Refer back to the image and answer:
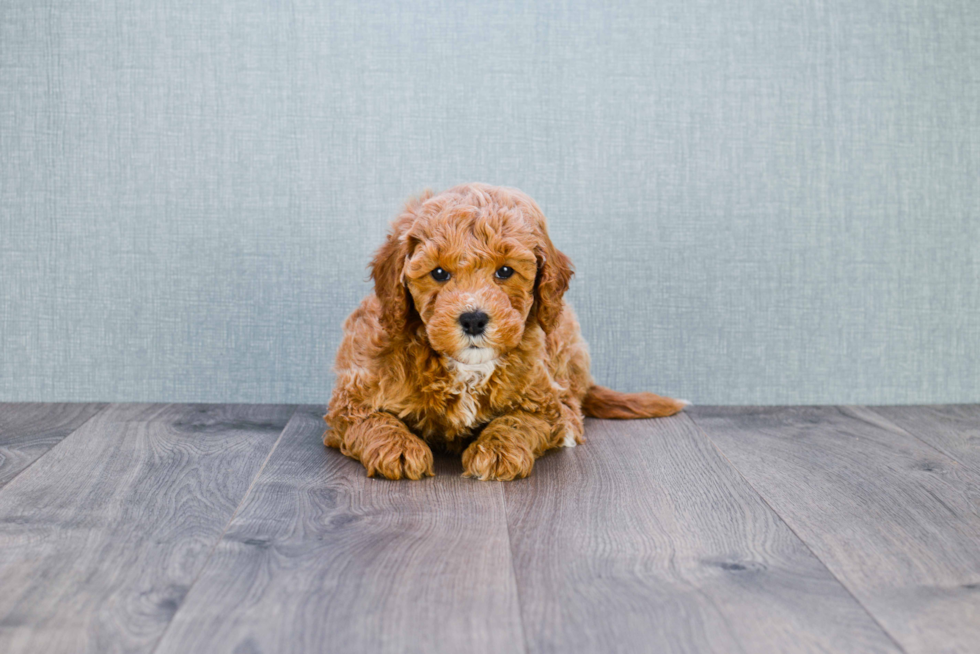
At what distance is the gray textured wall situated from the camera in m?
2.92

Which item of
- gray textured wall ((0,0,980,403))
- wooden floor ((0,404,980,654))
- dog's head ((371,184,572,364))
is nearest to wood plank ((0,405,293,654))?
wooden floor ((0,404,980,654))

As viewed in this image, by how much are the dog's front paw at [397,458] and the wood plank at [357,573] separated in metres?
0.03

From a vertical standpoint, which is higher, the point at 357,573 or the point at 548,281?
the point at 548,281


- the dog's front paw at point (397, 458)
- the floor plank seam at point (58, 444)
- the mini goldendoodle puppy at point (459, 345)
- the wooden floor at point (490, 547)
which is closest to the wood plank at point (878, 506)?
the wooden floor at point (490, 547)

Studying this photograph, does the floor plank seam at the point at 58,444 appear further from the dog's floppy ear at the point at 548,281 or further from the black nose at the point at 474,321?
the dog's floppy ear at the point at 548,281

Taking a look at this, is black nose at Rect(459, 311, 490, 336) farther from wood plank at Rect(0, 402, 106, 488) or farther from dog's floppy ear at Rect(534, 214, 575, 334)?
wood plank at Rect(0, 402, 106, 488)

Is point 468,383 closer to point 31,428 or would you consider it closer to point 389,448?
point 389,448

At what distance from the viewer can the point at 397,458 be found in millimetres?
2064

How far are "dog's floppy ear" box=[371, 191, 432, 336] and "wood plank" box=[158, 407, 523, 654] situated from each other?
0.41 m

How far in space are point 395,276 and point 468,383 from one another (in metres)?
0.34

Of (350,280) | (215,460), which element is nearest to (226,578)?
(215,460)

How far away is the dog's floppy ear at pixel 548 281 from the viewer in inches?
83.6

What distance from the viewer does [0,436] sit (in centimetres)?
250

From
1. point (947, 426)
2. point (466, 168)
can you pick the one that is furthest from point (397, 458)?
point (947, 426)
